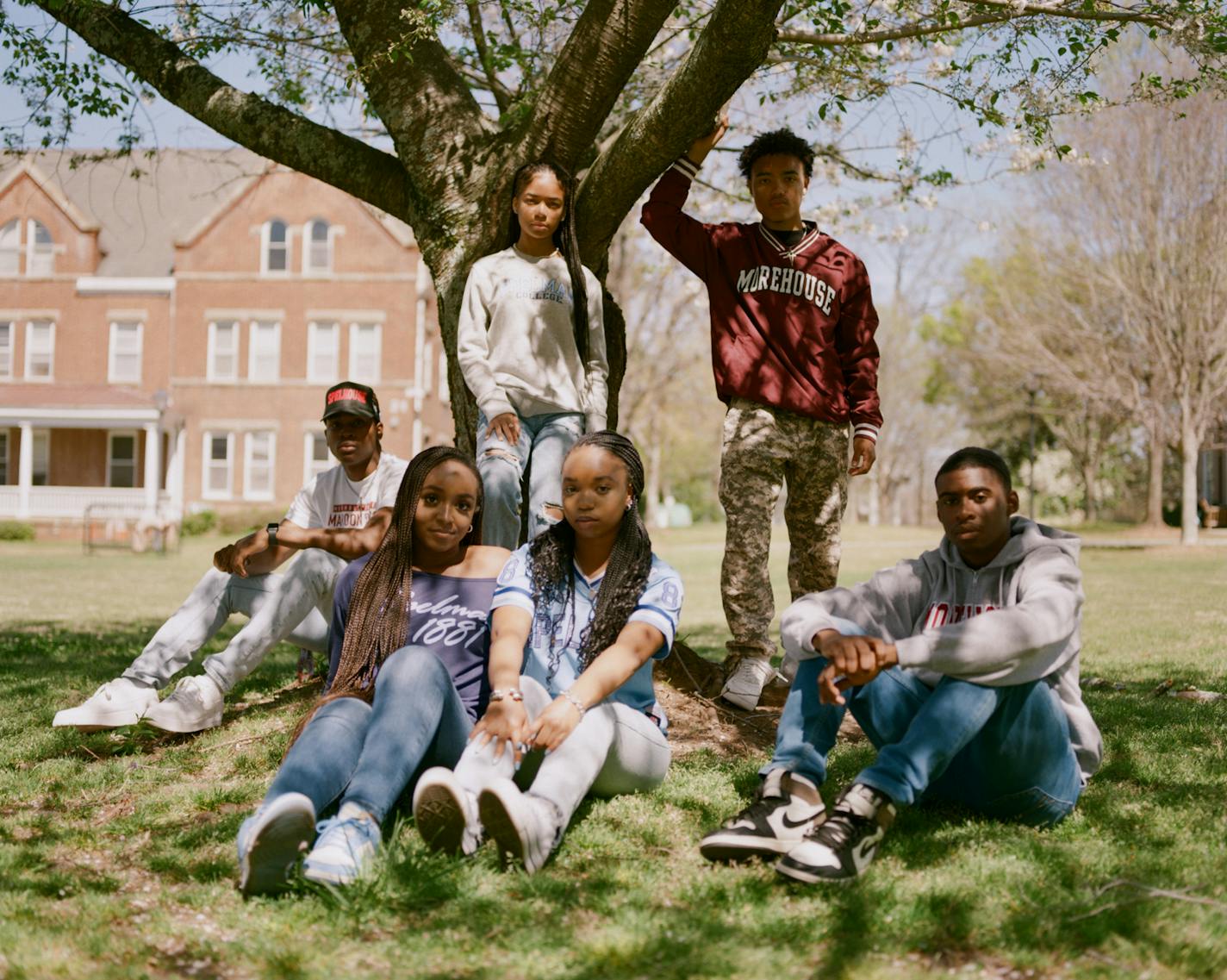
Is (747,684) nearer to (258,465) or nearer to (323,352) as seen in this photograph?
(323,352)

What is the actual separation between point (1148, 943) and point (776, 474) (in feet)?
8.76

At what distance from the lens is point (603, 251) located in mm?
5801

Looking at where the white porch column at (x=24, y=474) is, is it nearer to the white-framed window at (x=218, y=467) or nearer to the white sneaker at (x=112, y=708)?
the white-framed window at (x=218, y=467)

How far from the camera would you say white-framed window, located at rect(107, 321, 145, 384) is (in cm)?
3231

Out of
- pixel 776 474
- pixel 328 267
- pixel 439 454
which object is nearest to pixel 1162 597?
pixel 776 474

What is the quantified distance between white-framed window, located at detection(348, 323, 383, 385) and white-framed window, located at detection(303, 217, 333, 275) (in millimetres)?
1877

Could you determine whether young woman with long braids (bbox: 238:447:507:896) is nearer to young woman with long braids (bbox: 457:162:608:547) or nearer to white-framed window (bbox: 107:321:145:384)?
young woman with long braids (bbox: 457:162:608:547)

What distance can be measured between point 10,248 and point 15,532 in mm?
9627

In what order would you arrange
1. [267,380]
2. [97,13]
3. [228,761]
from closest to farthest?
1. [228,761]
2. [97,13]
3. [267,380]

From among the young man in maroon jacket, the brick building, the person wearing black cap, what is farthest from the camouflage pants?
the brick building

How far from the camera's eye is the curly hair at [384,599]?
12.3ft

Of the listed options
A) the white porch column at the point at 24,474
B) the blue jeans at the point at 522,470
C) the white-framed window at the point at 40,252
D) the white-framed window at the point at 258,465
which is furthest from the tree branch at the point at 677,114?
the white-framed window at the point at 40,252

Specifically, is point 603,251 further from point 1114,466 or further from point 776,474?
point 1114,466

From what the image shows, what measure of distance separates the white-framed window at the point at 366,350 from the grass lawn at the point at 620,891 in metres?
27.0
